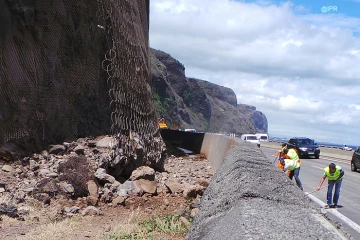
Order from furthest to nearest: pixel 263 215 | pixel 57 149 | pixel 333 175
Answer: pixel 333 175 < pixel 57 149 < pixel 263 215

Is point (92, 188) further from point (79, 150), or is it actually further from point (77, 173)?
point (79, 150)

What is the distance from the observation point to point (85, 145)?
12.3 meters

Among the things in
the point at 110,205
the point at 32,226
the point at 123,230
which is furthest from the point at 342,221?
the point at 32,226

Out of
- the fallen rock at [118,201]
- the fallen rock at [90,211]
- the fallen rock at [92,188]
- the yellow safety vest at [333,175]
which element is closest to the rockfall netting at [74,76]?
the fallen rock at [92,188]

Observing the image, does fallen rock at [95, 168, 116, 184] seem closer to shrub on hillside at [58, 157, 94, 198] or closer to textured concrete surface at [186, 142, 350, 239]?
shrub on hillside at [58, 157, 94, 198]

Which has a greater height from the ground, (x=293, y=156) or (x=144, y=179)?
(x=293, y=156)

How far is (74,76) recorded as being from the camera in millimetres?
12586

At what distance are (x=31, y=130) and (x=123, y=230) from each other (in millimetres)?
4539

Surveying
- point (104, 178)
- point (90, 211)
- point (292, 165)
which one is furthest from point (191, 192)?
point (292, 165)

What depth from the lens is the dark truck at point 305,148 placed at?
36.7 m

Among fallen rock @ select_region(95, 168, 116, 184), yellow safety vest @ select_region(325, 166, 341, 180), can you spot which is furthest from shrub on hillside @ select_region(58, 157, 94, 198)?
yellow safety vest @ select_region(325, 166, 341, 180)

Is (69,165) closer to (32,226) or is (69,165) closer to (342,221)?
(32,226)

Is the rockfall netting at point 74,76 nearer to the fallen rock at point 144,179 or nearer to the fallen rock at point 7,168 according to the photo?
the fallen rock at point 144,179

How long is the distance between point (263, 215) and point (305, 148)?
3436 cm
